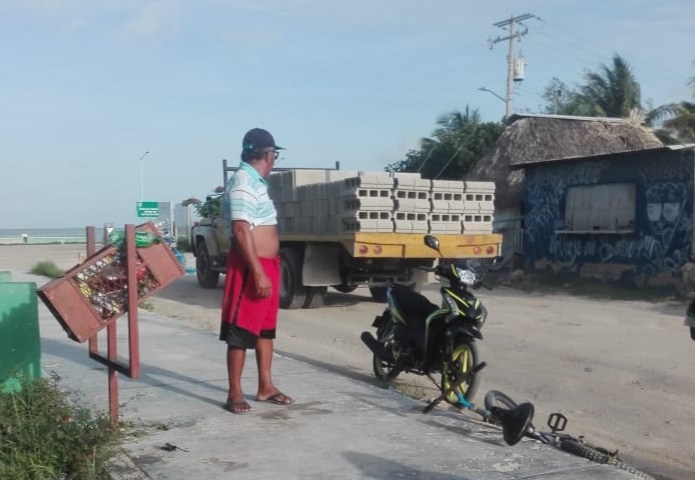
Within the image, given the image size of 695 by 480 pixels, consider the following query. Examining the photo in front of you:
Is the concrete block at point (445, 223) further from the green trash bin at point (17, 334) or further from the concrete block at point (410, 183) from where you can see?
the green trash bin at point (17, 334)

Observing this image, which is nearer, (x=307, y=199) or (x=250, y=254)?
(x=250, y=254)

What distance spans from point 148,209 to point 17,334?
26718 millimetres

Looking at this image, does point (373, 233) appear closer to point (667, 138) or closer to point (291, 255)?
point (291, 255)

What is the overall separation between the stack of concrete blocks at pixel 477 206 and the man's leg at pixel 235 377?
6628mm

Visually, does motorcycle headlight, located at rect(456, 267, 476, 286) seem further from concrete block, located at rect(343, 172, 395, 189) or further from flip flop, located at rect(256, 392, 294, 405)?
concrete block, located at rect(343, 172, 395, 189)

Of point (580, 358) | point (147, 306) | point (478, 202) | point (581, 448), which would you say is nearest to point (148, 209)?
point (147, 306)

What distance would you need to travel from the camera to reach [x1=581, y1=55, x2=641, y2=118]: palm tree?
35.1 meters

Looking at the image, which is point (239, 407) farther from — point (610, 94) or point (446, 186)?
point (610, 94)

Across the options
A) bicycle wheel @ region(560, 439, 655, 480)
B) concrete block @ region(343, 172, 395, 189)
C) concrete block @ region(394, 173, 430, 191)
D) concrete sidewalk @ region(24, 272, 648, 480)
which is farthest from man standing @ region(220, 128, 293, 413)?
concrete block @ region(394, 173, 430, 191)

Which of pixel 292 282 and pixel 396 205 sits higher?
pixel 396 205

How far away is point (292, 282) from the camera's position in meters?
12.7

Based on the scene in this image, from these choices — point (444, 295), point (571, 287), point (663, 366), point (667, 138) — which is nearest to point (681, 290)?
point (571, 287)

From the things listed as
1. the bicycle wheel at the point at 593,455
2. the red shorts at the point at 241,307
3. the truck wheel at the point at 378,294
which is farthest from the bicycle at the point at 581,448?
the truck wheel at the point at 378,294

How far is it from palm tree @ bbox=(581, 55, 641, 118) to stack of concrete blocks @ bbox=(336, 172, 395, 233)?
2626 cm
